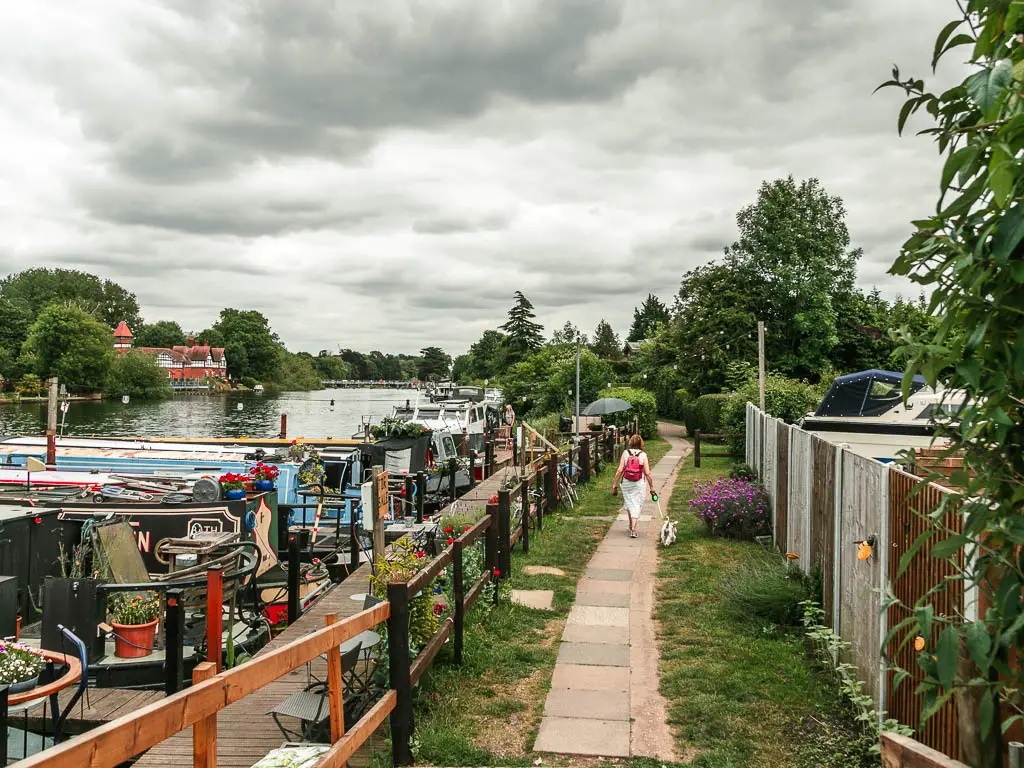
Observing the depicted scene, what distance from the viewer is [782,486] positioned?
34.3 ft

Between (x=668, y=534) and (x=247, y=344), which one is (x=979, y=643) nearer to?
(x=668, y=534)

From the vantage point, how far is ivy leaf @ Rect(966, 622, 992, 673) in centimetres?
170

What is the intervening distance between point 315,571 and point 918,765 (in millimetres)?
9767

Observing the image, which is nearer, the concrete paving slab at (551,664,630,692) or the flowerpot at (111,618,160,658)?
the concrete paving slab at (551,664,630,692)

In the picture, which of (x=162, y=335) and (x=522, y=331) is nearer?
(x=522, y=331)

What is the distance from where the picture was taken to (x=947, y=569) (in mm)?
3834

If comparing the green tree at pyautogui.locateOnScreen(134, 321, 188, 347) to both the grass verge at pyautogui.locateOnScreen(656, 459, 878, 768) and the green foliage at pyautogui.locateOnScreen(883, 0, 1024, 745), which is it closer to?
the grass verge at pyautogui.locateOnScreen(656, 459, 878, 768)

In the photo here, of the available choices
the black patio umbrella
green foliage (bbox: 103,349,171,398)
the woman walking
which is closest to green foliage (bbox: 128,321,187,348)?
green foliage (bbox: 103,349,171,398)

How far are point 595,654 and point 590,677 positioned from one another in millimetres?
539

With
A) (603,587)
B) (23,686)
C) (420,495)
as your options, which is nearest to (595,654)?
(603,587)

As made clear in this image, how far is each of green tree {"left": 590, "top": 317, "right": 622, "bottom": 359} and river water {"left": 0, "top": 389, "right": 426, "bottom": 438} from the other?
22193mm

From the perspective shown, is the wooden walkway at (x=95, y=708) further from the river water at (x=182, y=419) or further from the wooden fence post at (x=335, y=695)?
the river water at (x=182, y=419)

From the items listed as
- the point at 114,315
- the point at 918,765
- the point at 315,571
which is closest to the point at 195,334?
the point at 114,315

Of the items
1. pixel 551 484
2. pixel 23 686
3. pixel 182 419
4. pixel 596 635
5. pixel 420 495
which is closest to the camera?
pixel 23 686
